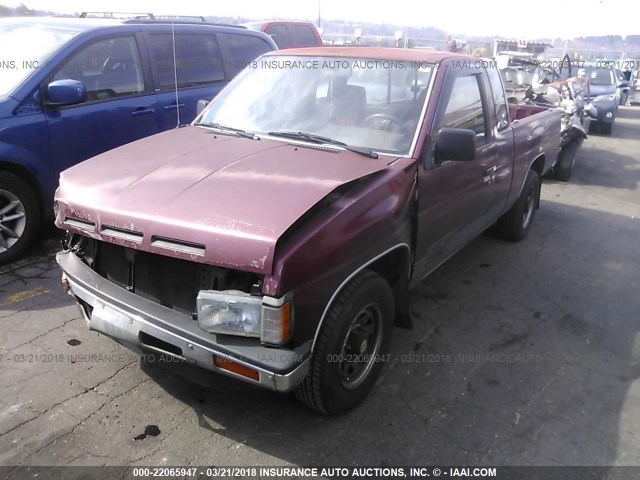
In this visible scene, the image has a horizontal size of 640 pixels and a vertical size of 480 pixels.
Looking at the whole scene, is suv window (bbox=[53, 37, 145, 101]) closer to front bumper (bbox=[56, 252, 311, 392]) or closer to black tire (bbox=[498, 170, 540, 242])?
front bumper (bbox=[56, 252, 311, 392])

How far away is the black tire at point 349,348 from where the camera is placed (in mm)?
2574

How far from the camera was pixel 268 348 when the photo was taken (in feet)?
7.64

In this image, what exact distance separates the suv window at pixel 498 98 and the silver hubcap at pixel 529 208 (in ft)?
4.31

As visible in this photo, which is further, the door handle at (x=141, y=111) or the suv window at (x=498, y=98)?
the door handle at (x=141, y=111)

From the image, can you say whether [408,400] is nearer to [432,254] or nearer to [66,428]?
[432,254]

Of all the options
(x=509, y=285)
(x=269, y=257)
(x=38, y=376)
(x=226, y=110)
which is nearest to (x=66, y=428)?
(x=38, y=376)

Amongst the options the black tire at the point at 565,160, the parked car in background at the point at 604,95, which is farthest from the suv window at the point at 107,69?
the parked car in background at the point at 604,95

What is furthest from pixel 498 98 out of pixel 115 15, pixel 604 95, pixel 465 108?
pixel 604 95

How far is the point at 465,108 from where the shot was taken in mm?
3887

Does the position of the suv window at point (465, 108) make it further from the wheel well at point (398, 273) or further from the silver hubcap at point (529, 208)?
the silver hubcap at point (529, 208)

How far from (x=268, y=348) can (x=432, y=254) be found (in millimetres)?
1678

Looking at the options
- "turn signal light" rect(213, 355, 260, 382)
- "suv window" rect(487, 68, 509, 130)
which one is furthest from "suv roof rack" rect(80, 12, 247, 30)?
"turn signal light" rect(213, 355, 260, 382)

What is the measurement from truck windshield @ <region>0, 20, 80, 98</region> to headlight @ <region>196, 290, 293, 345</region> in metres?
3.37

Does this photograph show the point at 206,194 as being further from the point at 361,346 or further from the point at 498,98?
the point at 498,98
